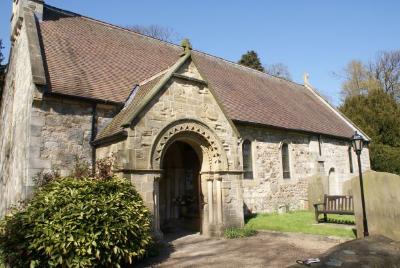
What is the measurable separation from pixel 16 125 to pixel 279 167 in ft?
39.8

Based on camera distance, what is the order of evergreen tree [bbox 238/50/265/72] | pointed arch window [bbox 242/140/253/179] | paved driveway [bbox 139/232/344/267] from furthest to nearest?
evergreen tree [bbox 238/50/265/72], pointed arch window [bbox 242/140/253/179], paved driveway [bbox 139/232/344/267]

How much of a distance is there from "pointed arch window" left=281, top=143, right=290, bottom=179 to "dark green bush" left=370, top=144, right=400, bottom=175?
13080 millimetres

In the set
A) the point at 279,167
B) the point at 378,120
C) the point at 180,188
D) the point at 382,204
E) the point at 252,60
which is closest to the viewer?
the point at 382,204

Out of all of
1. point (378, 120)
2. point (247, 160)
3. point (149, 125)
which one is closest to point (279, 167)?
point (247, 160)

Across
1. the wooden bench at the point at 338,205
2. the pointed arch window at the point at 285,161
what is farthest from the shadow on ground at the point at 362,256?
the pointed arch window at the point at 285,161

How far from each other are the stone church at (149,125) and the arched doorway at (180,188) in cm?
4

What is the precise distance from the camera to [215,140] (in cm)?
1135

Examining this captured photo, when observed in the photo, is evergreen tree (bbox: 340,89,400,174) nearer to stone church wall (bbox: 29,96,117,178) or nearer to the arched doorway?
the arched doorway

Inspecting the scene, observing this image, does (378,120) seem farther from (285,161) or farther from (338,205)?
(338,205)

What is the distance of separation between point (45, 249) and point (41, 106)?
5110mm

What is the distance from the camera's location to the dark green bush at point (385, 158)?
26.1 m

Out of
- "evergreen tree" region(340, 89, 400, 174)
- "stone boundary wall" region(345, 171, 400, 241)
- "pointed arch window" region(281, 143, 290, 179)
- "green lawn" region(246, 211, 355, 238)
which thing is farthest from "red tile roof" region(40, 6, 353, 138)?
"stone boundary wall" region(345, 171, 400, 241)

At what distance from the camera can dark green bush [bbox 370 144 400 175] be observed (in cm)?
2609

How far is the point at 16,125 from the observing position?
Answer: 12438 millimetres
